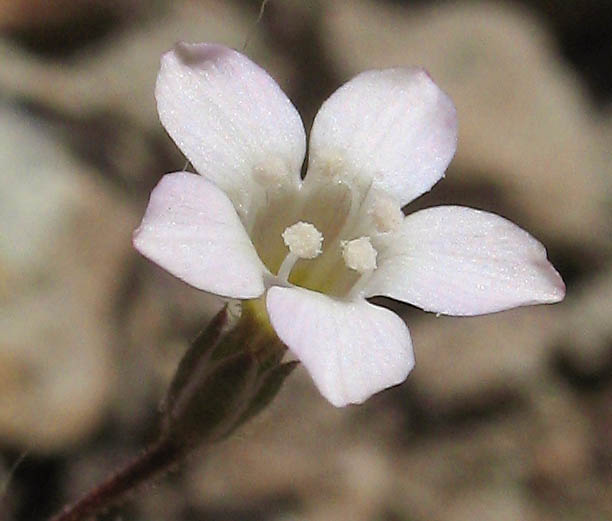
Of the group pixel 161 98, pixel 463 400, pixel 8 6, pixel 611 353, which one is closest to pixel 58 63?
pixel 8 6

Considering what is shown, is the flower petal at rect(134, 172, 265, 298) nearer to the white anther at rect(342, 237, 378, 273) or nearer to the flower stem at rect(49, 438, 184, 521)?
the white anther at rect(342, 237, 378, 273)

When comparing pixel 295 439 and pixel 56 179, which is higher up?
pixel 56 179

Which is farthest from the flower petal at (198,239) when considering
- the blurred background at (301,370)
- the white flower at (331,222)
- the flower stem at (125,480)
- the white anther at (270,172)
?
the blurred background at (301,370)

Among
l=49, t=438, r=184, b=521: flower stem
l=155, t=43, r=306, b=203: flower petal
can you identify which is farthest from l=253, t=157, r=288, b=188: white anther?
l=49, t=438, r=184, b=521: flower stem

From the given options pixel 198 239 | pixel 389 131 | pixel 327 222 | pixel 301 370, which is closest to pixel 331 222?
pixel 327 222

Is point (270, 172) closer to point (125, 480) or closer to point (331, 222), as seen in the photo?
point (331, 222)

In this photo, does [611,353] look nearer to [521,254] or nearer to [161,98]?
[521,254]

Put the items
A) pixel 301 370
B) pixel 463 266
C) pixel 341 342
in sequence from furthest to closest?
1. pixel 301 370
2. pixel 463 266
3. pixel 341 342
